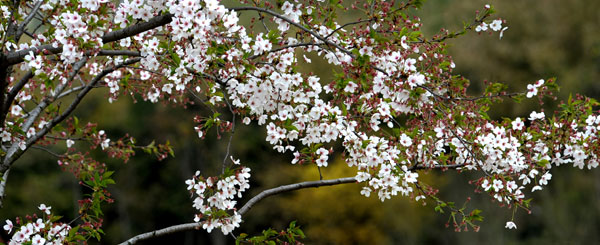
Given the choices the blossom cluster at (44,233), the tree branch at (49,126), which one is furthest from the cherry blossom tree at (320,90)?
the tree branch at (49,126)

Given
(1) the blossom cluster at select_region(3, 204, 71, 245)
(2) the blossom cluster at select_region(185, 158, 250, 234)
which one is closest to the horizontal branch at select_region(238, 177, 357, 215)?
(2) the blossom cluster at select_region(185, 158, 250, 234)

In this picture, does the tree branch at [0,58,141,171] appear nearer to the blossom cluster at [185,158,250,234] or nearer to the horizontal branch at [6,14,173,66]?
the horizontal branch at [6,14,173,66]

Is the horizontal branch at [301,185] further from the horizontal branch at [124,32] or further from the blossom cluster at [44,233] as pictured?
the horizontal branch at [124,32]

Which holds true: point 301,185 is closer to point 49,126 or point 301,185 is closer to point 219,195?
point 219,195

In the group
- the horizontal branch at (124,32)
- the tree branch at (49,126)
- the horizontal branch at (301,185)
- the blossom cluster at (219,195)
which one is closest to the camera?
the horizontal branch at (124,32)

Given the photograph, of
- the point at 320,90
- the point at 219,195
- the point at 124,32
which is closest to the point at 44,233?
the point at 219,195

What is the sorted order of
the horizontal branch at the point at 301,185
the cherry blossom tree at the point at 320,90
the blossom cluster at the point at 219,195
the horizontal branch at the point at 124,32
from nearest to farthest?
the cherry blossom tree at the point at 320,90 < the horizontal branch at the point at 124,32 < the blossom cluster at the point at 219,195 < the horizontal branch at the point at 301,185

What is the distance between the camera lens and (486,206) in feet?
60.2

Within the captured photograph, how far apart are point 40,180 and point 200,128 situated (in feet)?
65.3

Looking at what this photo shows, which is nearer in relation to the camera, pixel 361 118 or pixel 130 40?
pixel 361 118

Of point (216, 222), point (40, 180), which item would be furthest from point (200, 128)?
point (40, 180)

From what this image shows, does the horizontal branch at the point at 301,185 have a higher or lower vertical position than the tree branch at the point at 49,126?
lower

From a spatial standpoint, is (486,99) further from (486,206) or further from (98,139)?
(486,206)

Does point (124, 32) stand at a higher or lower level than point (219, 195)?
higher
